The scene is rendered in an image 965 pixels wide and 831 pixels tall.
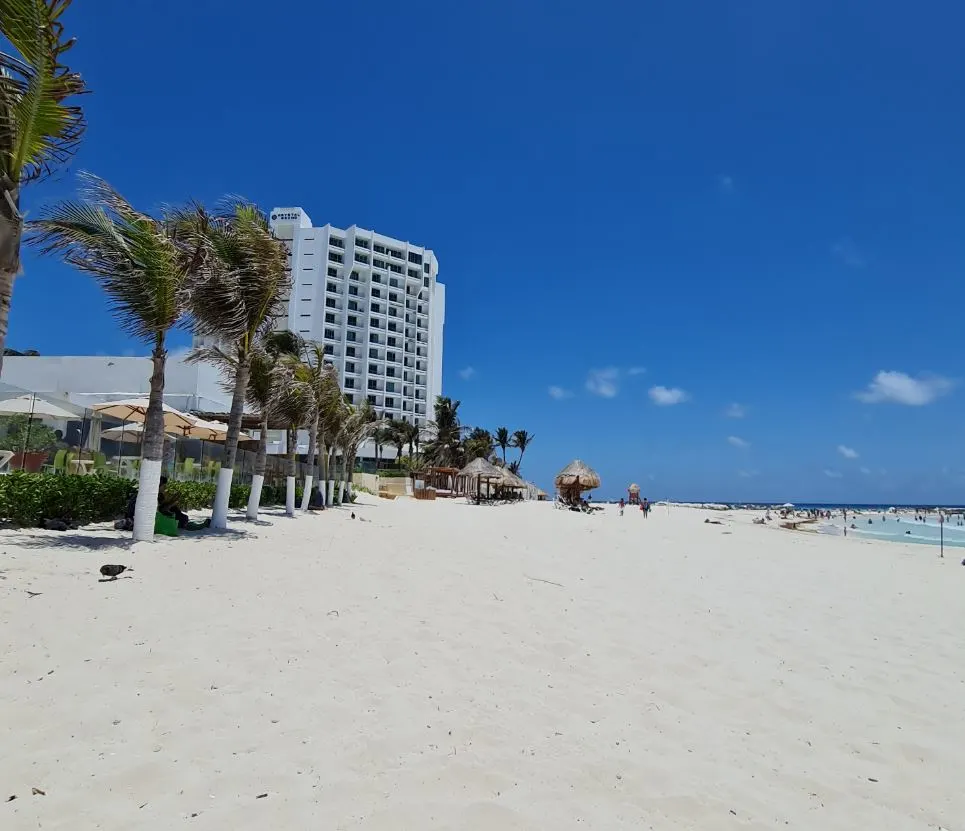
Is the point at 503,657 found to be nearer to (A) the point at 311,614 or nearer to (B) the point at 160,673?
(A) the point at 311,614

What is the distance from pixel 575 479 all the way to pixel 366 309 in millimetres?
54176

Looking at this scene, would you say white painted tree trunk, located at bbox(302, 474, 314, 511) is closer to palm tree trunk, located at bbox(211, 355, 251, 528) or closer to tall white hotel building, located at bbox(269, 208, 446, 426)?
palm tree trunk, located at bbox(211, 355, 251, 528)

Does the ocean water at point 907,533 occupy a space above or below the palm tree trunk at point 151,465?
below

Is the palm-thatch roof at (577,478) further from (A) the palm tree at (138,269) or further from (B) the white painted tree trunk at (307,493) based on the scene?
(A) the palm tree at (138,269)

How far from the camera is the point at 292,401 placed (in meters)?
17.3

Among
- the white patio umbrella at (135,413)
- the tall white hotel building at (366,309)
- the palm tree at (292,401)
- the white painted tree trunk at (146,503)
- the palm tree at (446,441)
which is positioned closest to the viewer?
the white painted tree trunk at (146,503)

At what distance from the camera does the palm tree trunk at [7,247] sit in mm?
3629

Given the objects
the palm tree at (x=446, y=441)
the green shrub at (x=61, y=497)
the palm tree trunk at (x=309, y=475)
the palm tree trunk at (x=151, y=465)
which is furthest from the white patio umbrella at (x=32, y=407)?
the palm tree at (x=446, y=441)

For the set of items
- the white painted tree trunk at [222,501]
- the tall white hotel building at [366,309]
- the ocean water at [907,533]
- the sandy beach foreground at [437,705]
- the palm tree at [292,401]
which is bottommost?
the ocean water at [907,533]

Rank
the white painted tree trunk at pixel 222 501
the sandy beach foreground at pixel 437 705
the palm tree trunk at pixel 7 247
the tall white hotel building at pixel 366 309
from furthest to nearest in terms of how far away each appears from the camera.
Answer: the tall white hotel building at pixel 366 309
the white painted tree trunk at pixel 222 501
the palm tree trunk at pixel 7 247
the sandy beach foreground at pixel 437 705

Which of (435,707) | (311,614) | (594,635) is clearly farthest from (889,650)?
(311,614)

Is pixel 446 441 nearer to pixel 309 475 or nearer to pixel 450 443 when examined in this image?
pixel 450 443

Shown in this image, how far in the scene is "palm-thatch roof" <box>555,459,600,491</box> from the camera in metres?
42.2

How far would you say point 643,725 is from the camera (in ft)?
14.4
